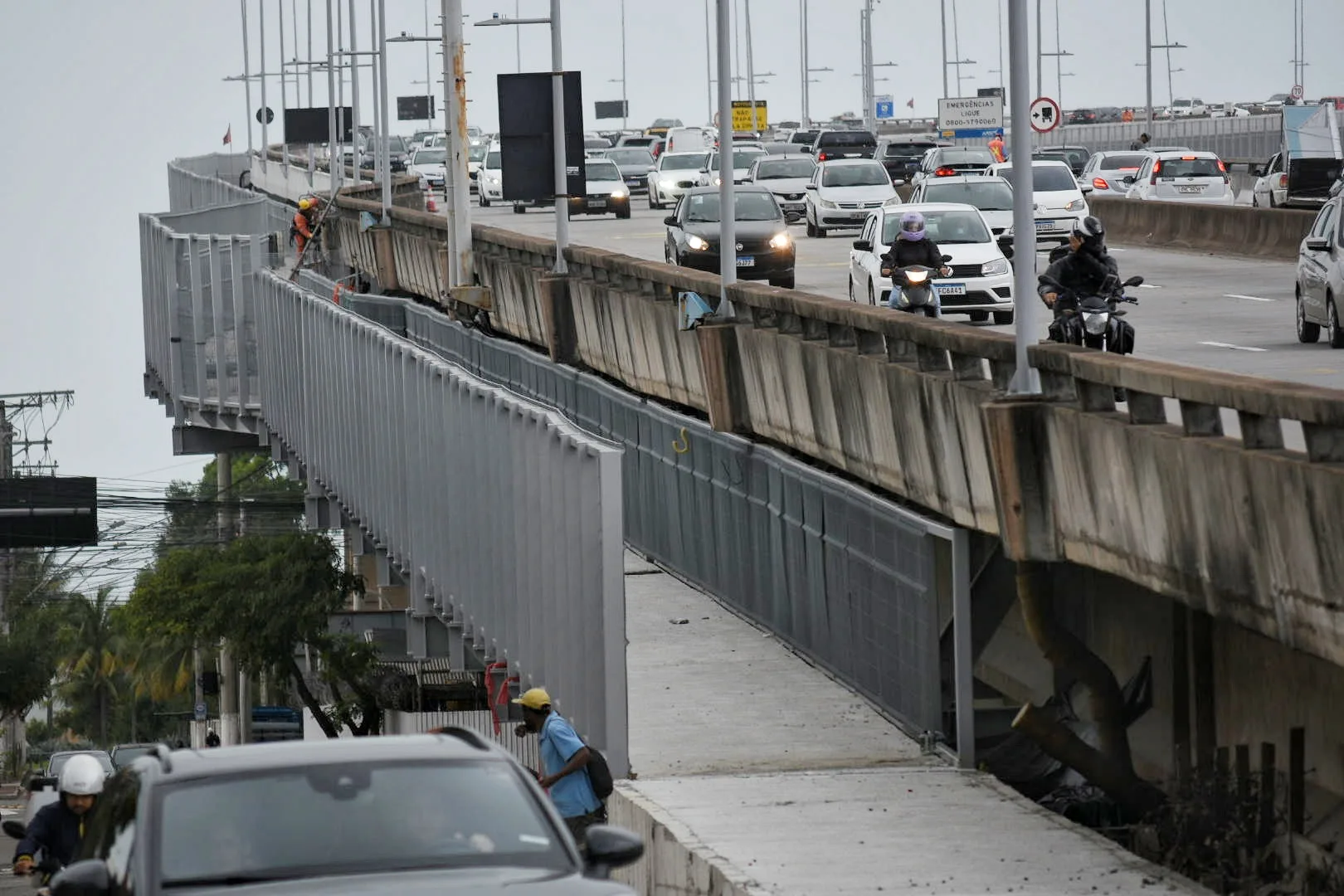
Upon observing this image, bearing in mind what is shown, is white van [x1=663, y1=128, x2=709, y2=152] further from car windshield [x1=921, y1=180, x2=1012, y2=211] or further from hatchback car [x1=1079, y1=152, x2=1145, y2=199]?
car windshield [x1=921, y1=180, x2=1012, y2=211]

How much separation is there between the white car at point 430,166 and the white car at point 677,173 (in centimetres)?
2159

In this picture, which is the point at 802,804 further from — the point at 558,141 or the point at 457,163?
the point at 457,163

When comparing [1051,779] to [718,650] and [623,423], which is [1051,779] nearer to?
[718,650]

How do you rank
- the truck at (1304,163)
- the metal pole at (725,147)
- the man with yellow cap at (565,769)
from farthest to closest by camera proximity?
1. the truck at (1304,163)
2. the metal pole at (725,147)
3. the man with yellow cap at (565,769)

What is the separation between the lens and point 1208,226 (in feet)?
154

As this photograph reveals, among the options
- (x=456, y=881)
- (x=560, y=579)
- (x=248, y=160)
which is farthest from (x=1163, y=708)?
(x=248, y=160)

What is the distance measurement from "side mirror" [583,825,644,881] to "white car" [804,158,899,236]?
4655 centimetres

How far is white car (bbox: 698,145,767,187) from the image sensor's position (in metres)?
68.2

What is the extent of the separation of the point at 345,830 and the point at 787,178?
57909 millimetres

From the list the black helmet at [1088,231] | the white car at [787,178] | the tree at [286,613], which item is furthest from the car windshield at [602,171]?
the black helmet at [1088,231]

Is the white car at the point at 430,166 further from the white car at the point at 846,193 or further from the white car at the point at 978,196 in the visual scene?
the white car at the point at 978,196

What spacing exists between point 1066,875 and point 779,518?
8.47 metres

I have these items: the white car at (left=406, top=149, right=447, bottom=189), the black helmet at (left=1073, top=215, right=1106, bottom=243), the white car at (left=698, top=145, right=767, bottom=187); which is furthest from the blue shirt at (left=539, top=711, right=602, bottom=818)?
the white car at (left=406, top=149, right=447, bottom=189)

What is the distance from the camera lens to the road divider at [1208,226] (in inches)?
1692
